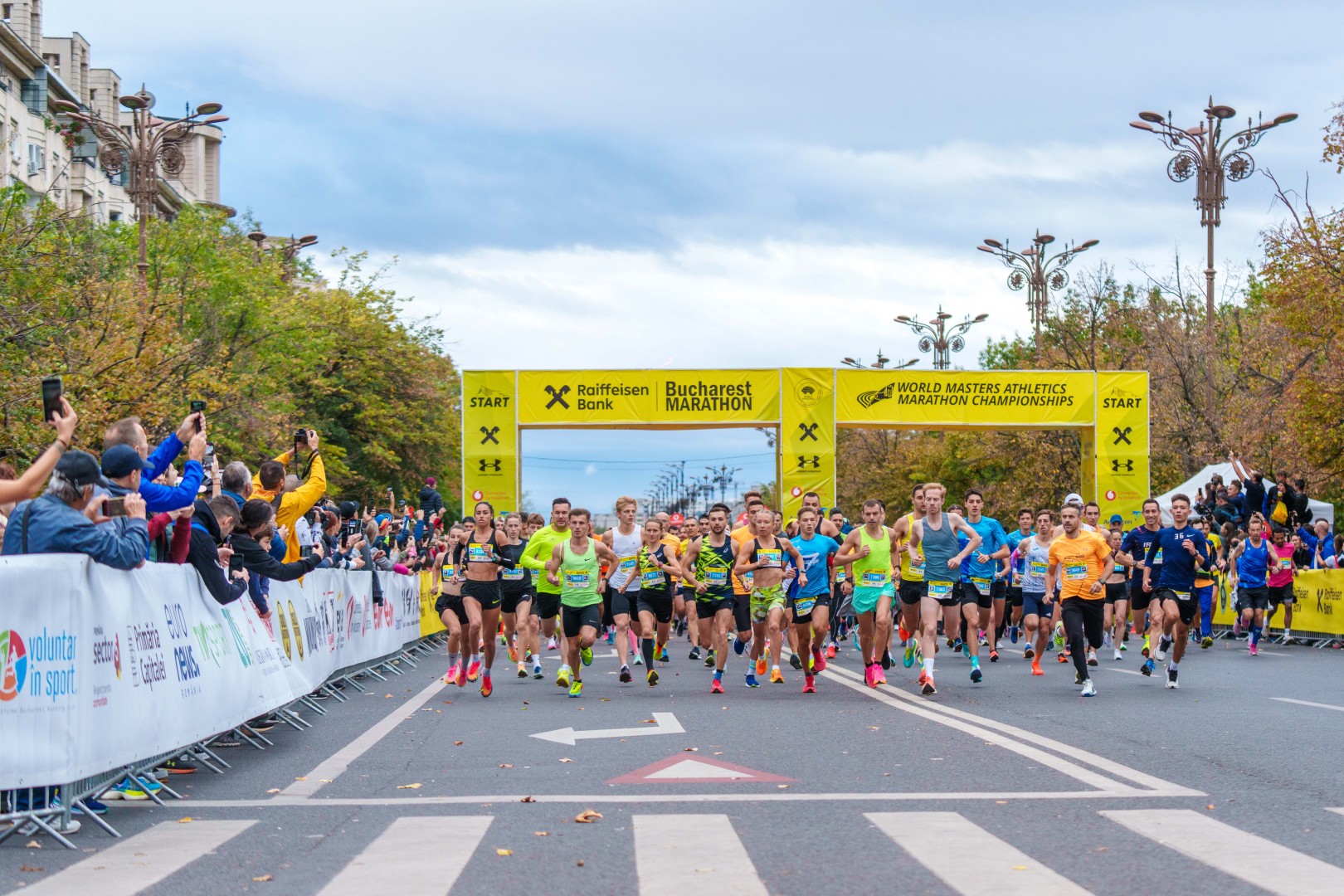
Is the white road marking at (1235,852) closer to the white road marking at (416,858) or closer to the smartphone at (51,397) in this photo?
the white road marking at (416,858)

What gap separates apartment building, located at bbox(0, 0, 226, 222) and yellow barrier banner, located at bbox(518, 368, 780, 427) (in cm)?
1853

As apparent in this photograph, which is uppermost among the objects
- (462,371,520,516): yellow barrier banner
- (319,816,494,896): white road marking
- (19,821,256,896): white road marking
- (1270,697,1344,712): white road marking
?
(462,371,520,516): yellow barrier banner

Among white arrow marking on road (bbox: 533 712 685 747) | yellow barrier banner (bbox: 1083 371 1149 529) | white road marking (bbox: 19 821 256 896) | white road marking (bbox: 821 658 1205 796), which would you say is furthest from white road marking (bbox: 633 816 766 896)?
yellow barrier banner (bbox: 1083 371 1149 529)

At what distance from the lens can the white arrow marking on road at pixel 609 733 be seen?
39.8 ft

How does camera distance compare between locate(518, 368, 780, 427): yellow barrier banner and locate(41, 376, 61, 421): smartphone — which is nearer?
locate(41, 376, 61, 421): smartphone

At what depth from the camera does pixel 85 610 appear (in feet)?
27.7

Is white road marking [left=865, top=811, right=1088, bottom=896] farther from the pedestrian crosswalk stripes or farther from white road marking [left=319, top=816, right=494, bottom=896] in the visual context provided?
white road marking [left=319, top=816, right=494, bottom=896]

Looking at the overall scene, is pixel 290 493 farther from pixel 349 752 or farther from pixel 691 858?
pixel 691 858

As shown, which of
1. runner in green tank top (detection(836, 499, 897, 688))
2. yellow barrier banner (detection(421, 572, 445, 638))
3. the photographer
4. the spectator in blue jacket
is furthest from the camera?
yellow barrier banner (detection(421, 572, 445, 638))

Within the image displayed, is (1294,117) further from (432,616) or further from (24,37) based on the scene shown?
(24,37)

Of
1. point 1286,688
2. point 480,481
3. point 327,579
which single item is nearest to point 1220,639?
point 1286,688

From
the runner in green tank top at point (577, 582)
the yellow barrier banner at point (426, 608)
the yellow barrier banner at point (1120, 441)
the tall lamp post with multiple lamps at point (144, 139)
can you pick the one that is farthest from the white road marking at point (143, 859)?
the yellow barrier banner at point (1120, 441)

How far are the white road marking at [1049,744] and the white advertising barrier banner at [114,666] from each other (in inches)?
200

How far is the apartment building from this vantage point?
61.2 meters
